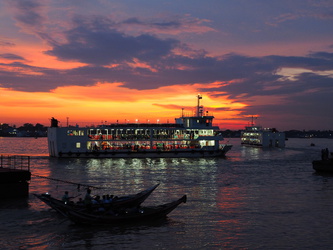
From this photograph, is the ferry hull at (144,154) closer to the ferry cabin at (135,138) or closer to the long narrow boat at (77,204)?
the ferry cabin at (135,138)

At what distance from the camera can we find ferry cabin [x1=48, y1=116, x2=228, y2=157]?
84.7m

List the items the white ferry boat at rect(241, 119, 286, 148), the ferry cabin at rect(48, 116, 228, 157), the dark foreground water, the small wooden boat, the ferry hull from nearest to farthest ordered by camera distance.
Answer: the dark foreground water
the small wooden boat
the ferry hull
the ferry cabin at rect(48, 116, 228, 157)
the white ferry boat at rect(241, 119, 286, 148)

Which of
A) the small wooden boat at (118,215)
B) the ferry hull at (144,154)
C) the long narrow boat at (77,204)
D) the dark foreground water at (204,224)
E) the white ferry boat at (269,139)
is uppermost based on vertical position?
the white ferry boat at (269,139)

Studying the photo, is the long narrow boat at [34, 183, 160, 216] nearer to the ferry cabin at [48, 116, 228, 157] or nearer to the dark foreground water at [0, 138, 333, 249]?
the dark foreground water at [0, 138, 333, 249]

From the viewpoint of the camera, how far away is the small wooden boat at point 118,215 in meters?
24.5

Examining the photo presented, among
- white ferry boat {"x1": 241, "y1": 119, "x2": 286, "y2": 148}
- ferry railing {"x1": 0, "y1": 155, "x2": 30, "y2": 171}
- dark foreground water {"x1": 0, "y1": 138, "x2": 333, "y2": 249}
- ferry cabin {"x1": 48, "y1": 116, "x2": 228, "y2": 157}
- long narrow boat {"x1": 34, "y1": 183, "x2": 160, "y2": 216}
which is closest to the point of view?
dark foreground water {"x1": 0, "y1": 138, "x2": 333, "y2": 249}

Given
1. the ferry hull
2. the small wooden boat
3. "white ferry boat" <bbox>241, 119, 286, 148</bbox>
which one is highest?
"white ferry boat" <bbox>241, 119, 286, 148</bbox>

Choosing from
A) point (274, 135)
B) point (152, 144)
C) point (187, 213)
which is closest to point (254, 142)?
point (274, 135)

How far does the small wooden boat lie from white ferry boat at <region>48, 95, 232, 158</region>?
2319 inches

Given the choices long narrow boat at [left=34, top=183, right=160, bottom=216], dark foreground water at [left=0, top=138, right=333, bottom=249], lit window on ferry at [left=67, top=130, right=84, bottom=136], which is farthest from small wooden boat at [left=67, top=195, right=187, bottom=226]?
lit window on ferry at [left=67, top=130, right=84, bottom=136]

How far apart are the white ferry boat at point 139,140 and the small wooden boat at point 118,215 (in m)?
58.9

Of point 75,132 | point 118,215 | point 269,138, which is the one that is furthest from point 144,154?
point 269,138

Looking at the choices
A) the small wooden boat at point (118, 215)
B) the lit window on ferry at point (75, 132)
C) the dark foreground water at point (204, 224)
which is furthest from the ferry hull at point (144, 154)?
the small wooden boat at point (118, 215)

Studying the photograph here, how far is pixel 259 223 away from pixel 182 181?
2350 centimetres
